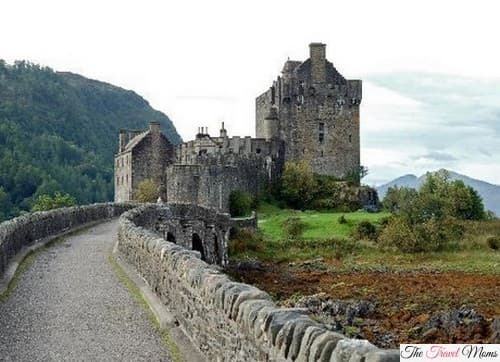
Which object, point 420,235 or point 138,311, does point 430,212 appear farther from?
point 138,311

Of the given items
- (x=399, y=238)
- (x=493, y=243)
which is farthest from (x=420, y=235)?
(x=493, y=243)

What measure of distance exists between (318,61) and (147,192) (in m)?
17.5

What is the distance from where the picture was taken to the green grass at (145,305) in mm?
11647

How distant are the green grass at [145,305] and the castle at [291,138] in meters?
41.3

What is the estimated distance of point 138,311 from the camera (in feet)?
47.3

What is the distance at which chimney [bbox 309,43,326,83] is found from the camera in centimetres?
6594

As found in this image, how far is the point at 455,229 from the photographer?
166ft

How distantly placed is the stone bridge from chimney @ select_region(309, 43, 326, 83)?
144 feet

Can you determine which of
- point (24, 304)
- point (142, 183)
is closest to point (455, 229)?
point (142, 183)

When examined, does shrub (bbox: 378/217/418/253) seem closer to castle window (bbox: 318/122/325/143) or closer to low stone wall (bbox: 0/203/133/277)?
low stone wall (bbox: 0/203/133/277)

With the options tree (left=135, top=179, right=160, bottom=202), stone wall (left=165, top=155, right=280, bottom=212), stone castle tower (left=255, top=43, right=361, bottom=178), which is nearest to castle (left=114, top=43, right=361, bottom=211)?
stone castle tower (left=255, top=43, right=361, bottom=178)

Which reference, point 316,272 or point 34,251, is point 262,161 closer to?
point 316,272

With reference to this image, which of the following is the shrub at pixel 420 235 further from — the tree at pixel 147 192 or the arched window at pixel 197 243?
the tree at pixel 147 192

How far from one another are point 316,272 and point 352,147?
24.7 meters
